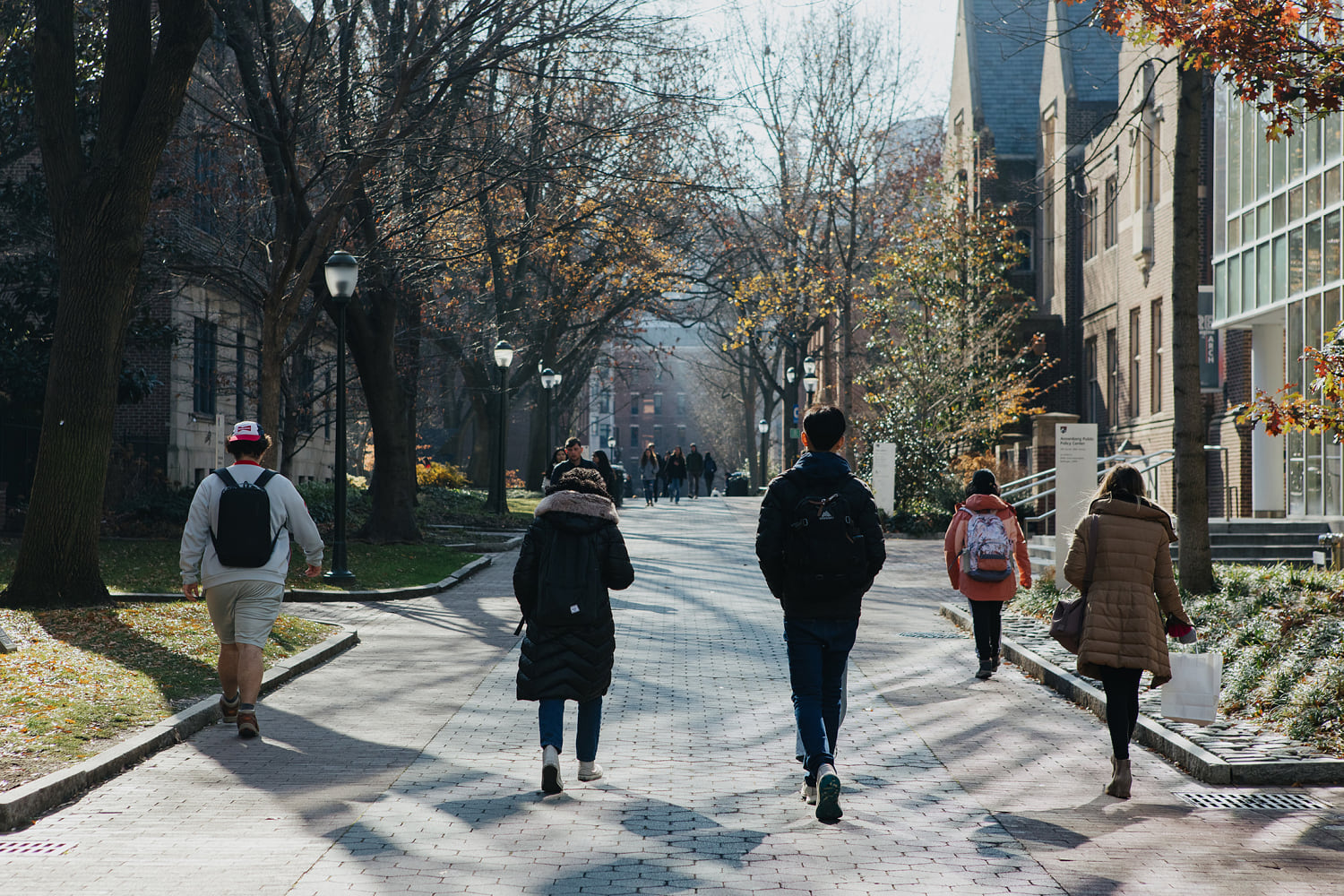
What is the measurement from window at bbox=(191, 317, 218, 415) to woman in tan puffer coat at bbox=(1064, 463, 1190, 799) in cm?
2623

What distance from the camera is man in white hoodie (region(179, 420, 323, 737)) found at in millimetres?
8180

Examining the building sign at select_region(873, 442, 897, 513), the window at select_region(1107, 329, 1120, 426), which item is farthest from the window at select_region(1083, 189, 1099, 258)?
the building sign at select_region(873, 442, 897, 513)

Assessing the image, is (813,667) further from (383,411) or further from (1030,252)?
(1030,252)

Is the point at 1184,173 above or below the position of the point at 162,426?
above

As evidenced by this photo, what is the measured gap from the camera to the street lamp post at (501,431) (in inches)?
1066

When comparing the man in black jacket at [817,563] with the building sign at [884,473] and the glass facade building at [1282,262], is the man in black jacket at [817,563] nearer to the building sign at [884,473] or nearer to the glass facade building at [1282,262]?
the glass facade building at [1282,262]

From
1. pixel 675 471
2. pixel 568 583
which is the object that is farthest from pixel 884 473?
pixel 568 583

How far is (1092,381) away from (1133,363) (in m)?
3.62

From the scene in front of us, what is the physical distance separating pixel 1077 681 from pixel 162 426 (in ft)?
76.3

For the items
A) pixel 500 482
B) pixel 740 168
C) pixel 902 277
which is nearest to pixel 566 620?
pixel 500 482

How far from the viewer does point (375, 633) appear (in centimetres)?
1320

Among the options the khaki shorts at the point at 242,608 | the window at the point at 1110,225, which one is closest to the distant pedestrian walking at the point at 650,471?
the window at the point at 1110,225

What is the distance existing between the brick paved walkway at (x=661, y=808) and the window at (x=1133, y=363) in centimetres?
2083

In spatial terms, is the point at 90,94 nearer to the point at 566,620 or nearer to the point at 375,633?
the point at 375,633
